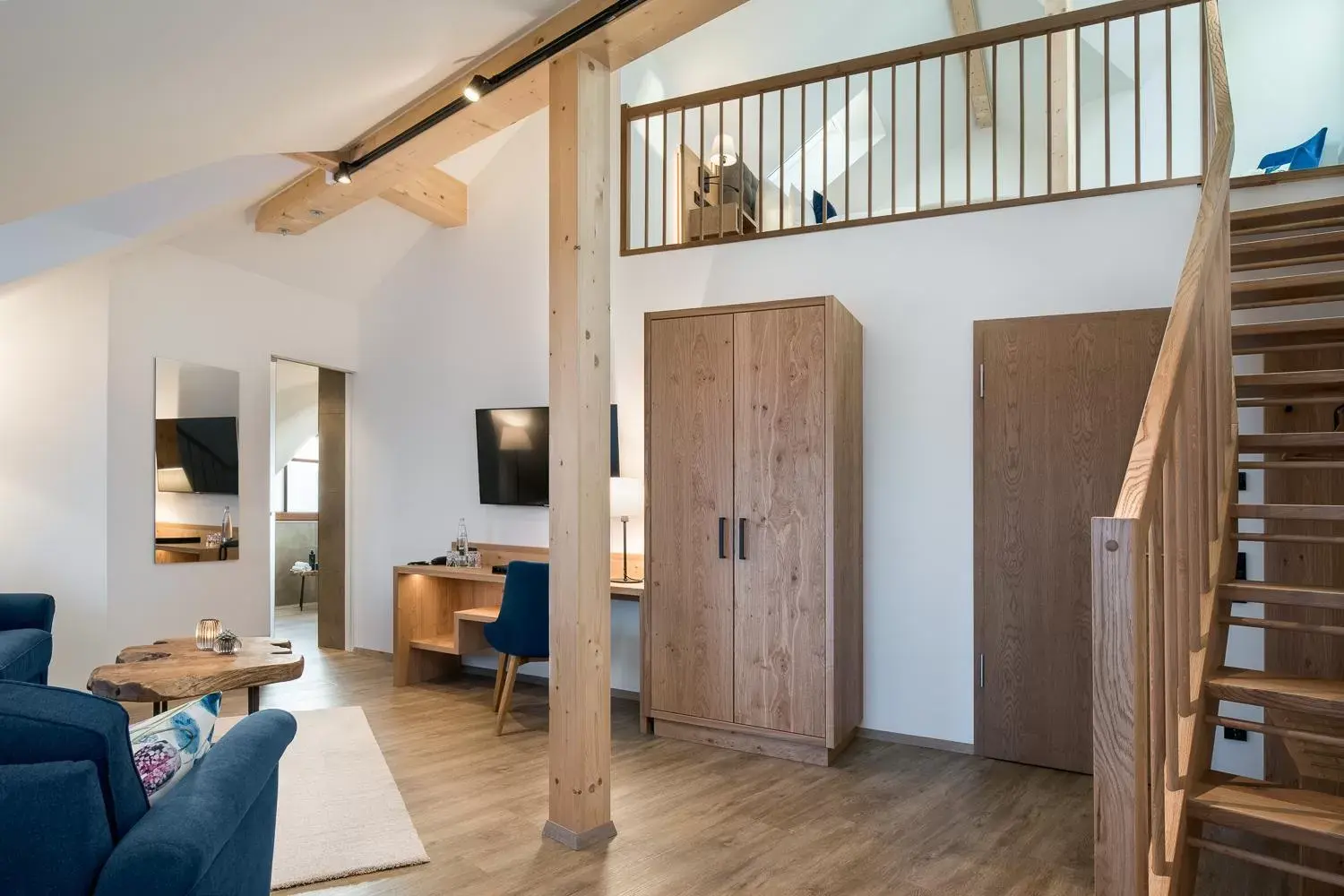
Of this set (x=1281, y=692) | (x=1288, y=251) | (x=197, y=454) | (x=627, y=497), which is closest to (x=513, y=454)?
(x=627, y=497)

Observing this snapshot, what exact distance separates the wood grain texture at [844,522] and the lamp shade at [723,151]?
1.37 m

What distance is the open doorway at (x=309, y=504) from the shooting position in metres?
6.47

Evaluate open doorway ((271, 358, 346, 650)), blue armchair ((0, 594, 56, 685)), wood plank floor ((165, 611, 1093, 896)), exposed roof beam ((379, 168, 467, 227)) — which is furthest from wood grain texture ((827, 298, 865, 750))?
open doorway ((271, 358, 346, 650))

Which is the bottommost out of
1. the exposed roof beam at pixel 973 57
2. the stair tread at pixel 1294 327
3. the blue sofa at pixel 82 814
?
the blue sofa at pixel 82 814

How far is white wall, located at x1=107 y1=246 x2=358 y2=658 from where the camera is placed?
4801 mm

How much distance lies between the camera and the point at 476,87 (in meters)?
3.34

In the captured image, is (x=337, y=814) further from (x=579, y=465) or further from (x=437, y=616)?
(x=437, y=616)

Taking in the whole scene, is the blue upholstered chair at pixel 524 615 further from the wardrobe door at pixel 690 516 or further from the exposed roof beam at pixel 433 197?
the exposed roof beam at pixel 433 197

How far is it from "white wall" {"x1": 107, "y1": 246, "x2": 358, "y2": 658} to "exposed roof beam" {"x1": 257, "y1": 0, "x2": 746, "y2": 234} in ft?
2.36

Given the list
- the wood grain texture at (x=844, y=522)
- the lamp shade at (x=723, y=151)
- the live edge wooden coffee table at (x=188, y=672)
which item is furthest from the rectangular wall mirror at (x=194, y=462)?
the wood grain texture at (x=844, y=522)

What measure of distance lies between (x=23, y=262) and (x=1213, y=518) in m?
5.15

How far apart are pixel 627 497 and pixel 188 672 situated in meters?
2.42

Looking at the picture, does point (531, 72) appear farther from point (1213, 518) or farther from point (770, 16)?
point (770, 16)

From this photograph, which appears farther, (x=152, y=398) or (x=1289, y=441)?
(x=152, y=398)
